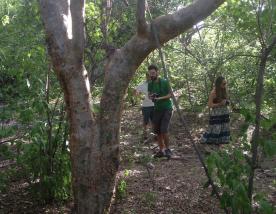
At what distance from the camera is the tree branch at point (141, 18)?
3.78 m

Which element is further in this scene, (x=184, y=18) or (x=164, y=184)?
(x=164, y=184)

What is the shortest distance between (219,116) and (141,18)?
4.47 m

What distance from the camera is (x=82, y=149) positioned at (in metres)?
4.54

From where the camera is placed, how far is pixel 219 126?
817 centimetres

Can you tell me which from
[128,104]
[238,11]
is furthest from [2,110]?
[128,104]

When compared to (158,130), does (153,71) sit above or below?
above

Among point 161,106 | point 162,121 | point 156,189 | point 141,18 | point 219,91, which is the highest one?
point 141,18

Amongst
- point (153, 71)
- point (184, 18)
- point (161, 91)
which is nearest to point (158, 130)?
point (161, 91)

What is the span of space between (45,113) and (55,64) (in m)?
1.17

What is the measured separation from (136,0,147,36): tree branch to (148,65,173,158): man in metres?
3.15

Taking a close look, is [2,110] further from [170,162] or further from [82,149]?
[170,162]

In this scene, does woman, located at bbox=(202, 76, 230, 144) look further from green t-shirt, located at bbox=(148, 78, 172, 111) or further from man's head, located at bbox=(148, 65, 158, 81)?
man's head, located at bbox=(148, 65, 158, 81)

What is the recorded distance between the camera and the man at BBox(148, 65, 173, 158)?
292 inches

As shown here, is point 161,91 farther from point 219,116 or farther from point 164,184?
point 164,184
